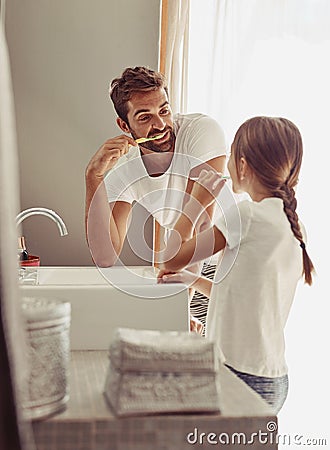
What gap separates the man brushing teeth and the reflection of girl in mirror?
40cm

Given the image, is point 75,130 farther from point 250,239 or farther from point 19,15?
point 250,239

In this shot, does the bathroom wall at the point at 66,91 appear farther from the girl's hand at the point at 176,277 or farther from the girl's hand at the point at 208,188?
the girl's hand at the point at 176,277

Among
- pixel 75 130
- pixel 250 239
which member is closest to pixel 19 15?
pixel 75 130

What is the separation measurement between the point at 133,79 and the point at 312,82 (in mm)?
611

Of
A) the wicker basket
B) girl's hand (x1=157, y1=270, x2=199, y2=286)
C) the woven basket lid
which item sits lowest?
girl's hand (x1=157, y1=270, x2=199, y2=286)

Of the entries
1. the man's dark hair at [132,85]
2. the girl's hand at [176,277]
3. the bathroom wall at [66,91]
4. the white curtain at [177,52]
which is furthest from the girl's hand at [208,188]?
the bathroom wall at [66,91]

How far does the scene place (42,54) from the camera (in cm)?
256

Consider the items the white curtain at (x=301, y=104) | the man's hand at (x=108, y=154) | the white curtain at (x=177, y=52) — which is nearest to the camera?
the man's hand at (x=108, y=154)

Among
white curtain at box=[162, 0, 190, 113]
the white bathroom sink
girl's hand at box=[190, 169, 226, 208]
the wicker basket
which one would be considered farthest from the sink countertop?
white curtain at box=[162, 0, 190, 113]

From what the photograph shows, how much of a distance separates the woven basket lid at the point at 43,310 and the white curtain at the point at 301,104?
1.46 meters

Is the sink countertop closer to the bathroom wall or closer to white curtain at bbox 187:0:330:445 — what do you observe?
white curtain at bbox 187:0:330:445

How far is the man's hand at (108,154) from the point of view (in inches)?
76.5

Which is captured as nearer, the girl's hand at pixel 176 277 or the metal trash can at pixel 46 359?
the metal trash can at pixel 46 359

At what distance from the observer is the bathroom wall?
8.38 ft
